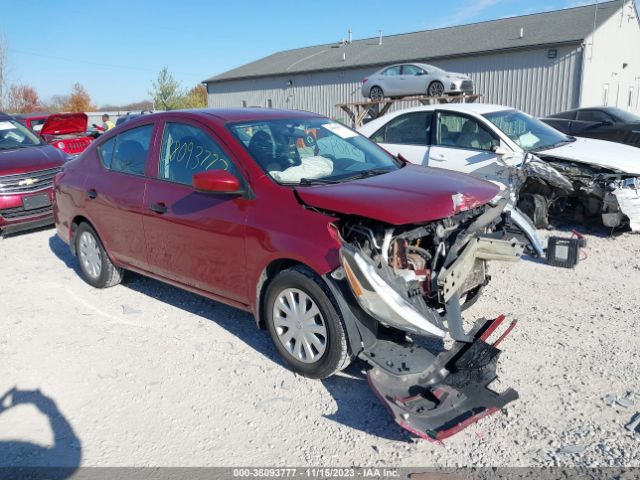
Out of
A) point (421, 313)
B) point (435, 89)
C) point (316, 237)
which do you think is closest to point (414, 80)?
point (435, 89)

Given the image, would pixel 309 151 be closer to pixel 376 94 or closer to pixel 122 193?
pixel 122 193

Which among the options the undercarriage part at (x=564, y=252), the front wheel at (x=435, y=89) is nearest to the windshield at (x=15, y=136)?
the undercarriage part at (x=564, y=252)

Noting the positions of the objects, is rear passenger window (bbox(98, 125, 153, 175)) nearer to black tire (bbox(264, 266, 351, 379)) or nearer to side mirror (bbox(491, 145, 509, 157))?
black tire (bbox(264, 266, 351, 379))

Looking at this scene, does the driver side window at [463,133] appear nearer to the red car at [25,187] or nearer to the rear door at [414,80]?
the red car at [25,187]

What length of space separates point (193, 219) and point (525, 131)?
532cm

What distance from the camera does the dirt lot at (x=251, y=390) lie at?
10.0ft

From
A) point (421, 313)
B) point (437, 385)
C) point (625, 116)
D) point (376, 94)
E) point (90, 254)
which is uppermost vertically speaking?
point (376, 94)

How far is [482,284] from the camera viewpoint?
4332 mm

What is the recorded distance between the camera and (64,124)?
11.9m

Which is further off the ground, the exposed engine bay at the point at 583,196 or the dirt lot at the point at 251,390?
the exposed engine bay at the point at 583,196

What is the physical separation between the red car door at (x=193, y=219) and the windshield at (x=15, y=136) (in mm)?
5813

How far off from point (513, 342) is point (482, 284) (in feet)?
1.60

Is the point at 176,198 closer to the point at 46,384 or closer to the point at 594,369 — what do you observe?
the point at 46,384

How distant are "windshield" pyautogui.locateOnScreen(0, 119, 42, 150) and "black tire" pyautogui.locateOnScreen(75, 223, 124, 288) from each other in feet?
14.2
